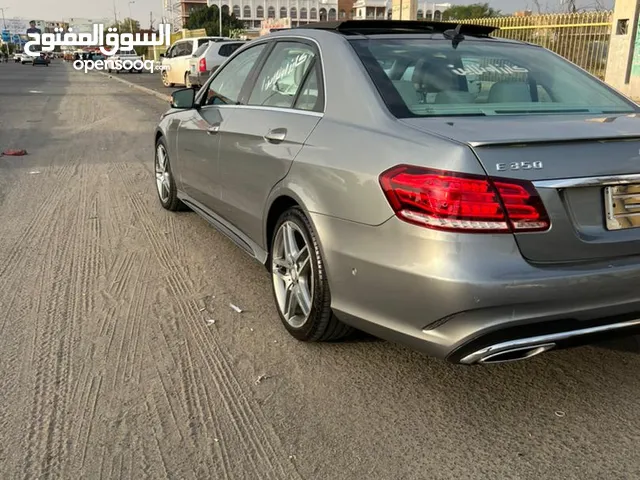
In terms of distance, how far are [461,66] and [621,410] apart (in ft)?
6.38

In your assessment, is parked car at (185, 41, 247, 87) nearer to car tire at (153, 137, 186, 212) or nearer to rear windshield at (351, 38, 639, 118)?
car tire at (153, 137, 186, 212)

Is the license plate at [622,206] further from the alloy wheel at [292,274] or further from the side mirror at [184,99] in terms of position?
the side mirror at [184,99]

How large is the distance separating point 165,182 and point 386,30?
10.6ft

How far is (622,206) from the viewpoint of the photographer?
8.46ft

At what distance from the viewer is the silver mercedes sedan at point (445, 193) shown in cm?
242

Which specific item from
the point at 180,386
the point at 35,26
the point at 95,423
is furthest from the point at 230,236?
the point at 35,26

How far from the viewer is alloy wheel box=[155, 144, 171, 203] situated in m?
6.06

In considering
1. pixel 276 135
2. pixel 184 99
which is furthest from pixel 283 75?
pixel 184 99

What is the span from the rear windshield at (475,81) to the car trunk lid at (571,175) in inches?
16.0

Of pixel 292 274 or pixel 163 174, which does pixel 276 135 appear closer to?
pixel 292 274

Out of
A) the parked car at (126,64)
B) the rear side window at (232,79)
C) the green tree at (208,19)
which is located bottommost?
the rear side window at (232,79)

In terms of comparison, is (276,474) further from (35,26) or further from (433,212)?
(35,26)

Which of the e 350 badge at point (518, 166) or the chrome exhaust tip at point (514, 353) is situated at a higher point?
the e 350 badge at point (518, 166)

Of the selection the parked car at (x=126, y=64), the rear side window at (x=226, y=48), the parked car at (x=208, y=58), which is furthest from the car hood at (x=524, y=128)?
the parked car at (x=126, y=64)
